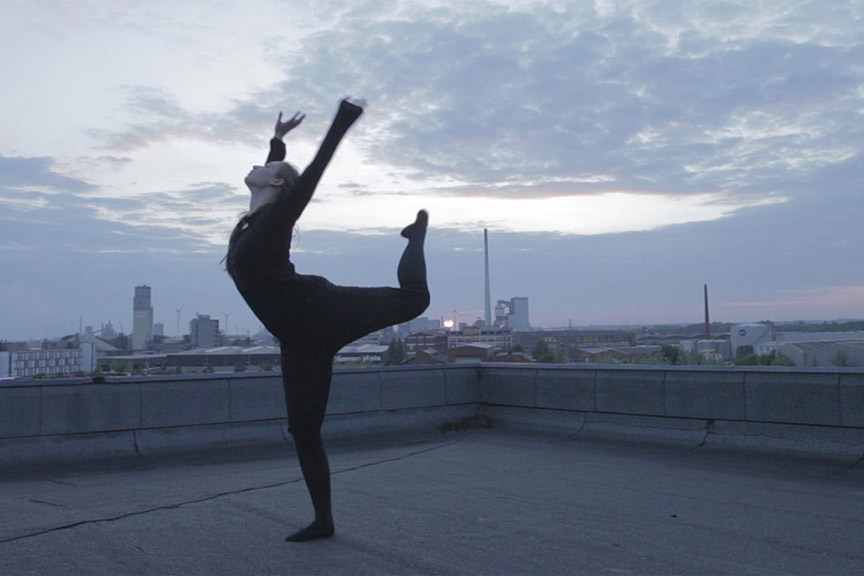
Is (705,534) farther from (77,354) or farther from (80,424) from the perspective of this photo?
(77,354)

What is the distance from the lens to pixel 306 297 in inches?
169

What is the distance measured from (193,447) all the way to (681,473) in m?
5.17

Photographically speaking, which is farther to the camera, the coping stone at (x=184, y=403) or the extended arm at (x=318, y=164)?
the coping stone at (x=184, y=403)

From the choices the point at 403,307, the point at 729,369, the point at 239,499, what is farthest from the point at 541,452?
the point at 403,307

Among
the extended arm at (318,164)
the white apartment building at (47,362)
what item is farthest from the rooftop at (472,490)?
the extended arm at (318,164)

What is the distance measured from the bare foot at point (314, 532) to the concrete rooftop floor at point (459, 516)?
0.06 m

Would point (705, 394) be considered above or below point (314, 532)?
above

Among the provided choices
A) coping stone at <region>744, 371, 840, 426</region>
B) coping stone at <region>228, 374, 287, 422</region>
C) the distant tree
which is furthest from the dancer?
the distant tree

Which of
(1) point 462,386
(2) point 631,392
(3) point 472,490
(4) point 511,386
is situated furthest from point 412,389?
(3) point 472,490

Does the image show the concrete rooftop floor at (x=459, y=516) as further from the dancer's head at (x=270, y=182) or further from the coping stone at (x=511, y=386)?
the coping stone at (x=511, y=386)

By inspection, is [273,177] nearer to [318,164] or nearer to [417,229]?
[318,164]

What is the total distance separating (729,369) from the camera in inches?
337

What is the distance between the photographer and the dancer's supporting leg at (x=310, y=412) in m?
4.45

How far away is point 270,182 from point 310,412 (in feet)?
4.34
